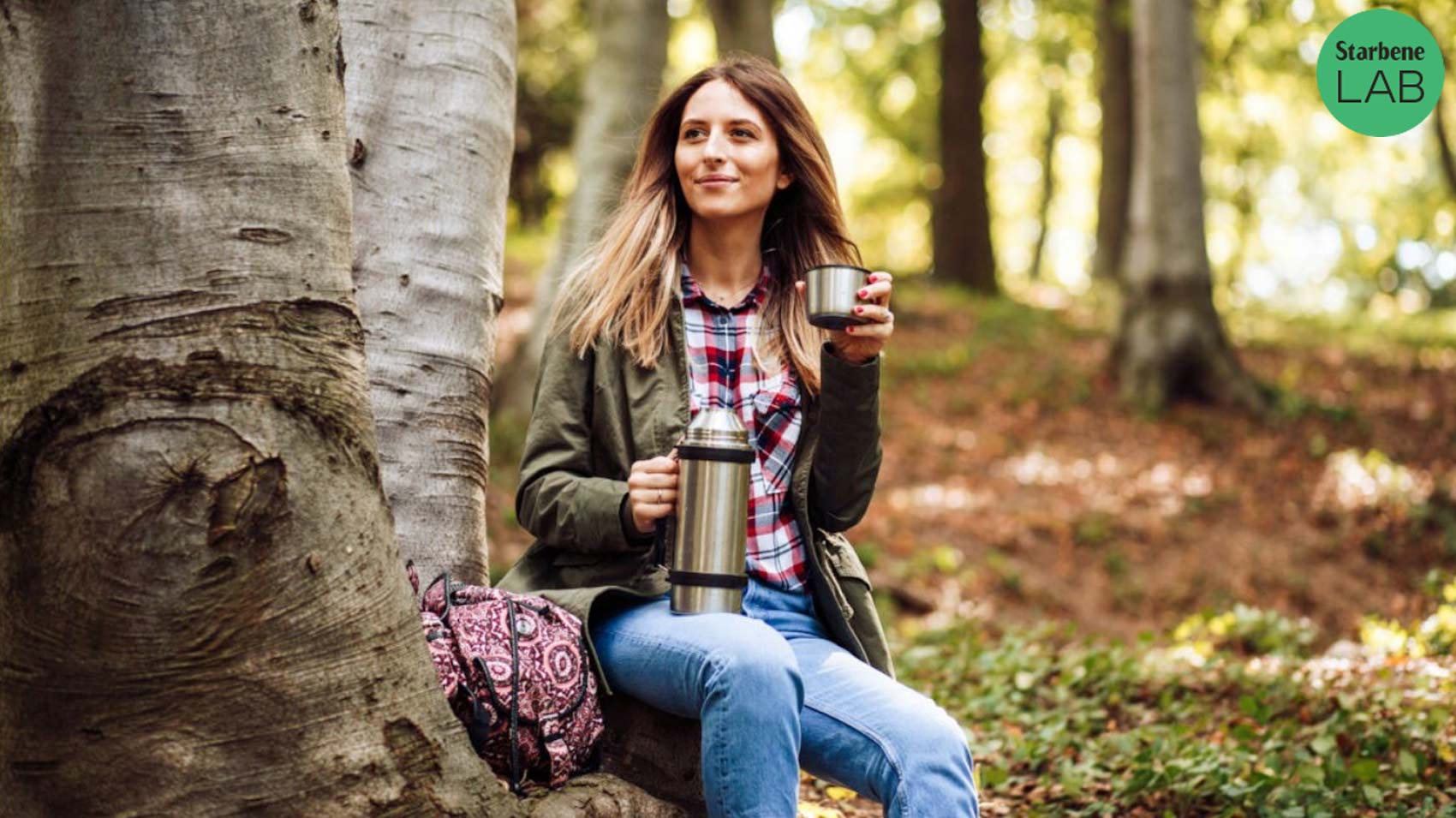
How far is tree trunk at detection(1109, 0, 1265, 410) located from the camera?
480 inches

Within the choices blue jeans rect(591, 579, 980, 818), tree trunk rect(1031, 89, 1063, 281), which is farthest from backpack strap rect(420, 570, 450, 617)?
tree trunk rect(1031, 89, 1063, 281)

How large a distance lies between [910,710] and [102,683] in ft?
5.50

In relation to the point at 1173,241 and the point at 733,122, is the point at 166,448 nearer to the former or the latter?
the point at 733,122

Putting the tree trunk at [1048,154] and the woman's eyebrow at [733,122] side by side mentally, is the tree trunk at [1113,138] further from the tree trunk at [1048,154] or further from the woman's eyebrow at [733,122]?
the woman's eyebrow at [733,122]

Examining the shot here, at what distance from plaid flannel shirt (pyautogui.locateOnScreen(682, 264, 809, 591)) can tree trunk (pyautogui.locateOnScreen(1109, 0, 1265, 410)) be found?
9.52 m

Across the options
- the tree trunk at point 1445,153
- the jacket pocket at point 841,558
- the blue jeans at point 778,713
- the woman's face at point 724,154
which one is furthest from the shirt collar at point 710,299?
the tree trunk at point 1445,153

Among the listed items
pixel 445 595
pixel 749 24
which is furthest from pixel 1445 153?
pixel 445 595

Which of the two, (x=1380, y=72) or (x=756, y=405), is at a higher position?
(x=1380, y=72)

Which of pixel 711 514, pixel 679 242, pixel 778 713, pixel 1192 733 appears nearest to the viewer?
pixel 778 713

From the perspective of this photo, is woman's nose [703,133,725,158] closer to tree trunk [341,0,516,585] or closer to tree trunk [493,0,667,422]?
tree trunk [341,0,516,585]

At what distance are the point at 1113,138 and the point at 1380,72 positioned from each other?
1391cm

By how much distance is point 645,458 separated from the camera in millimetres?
3410

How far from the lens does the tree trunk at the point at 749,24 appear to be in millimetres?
12578

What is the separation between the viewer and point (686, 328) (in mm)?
3592
